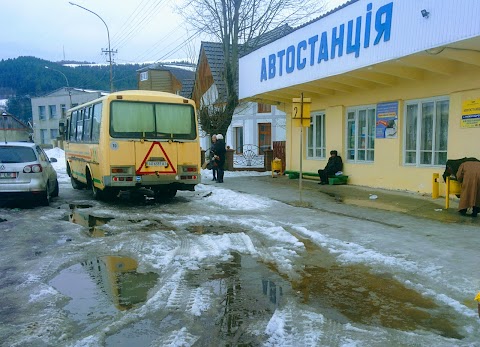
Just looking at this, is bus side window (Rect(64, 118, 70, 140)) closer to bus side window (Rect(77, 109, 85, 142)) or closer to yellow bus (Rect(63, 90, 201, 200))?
bus side window (Rect(77, 109, 85, 142))

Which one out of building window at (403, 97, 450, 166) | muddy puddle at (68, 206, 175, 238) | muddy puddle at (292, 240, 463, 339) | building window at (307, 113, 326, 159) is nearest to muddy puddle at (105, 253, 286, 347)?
muddy puddle at (292, 240, 463, 339)

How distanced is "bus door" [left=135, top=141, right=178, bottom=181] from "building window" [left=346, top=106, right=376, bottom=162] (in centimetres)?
656

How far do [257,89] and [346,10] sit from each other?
19.6 feet

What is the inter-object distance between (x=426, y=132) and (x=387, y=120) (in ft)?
4.53

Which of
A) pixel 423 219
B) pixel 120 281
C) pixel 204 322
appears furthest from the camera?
pixel 423 219

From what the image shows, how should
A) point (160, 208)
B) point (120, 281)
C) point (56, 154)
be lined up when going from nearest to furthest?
point (120, 281), point (160, 208), point (56, 154)

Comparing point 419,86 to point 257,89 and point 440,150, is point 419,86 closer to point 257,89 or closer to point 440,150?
point 440,150

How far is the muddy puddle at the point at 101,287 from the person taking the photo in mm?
4367

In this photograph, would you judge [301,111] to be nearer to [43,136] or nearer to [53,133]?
[53,133]

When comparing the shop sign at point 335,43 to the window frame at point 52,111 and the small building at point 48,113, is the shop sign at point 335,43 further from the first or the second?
the window frame at point 52,111

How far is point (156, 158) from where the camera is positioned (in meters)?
10.8

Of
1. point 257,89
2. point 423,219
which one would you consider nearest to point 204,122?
point 257,89

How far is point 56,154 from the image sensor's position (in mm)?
36750

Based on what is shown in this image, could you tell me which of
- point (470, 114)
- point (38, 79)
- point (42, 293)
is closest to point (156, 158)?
point (42, 293)
